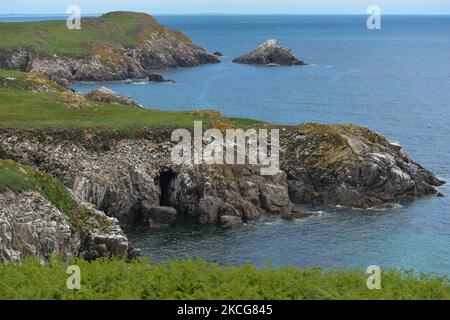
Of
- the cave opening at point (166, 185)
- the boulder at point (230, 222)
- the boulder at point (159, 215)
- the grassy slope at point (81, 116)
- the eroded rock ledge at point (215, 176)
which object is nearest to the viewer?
the boulder at point (230, 222)

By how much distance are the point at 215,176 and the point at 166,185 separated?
5617 millimetres

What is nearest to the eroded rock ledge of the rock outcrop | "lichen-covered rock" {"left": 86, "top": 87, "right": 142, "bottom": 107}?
"lichen-covered rock" {"left": 86, "top": 87, "right": 142, "bottom": 107}

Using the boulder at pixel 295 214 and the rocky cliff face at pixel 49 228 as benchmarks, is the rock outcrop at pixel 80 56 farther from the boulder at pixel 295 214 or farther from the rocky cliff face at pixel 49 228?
the rocky cliff face at pixel 49 228

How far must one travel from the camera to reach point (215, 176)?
6844cm

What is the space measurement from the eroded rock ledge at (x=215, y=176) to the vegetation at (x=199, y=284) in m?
36.1

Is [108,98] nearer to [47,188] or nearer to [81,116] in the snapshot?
[81,116]

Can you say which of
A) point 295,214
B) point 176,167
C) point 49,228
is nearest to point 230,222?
point 295,214

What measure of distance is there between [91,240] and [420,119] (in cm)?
8633

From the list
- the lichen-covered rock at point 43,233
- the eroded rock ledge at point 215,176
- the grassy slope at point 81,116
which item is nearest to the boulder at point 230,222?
the eroded rock ledge at point 215,176

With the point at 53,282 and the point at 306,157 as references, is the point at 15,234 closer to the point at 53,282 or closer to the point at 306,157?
the point at 53,282

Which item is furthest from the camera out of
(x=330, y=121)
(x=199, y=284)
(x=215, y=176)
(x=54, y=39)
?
(x=54, y=39)

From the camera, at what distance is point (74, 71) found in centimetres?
16488

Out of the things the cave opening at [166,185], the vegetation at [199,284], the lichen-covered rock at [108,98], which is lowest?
the cave opening at [166,185]

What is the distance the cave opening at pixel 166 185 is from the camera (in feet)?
228
